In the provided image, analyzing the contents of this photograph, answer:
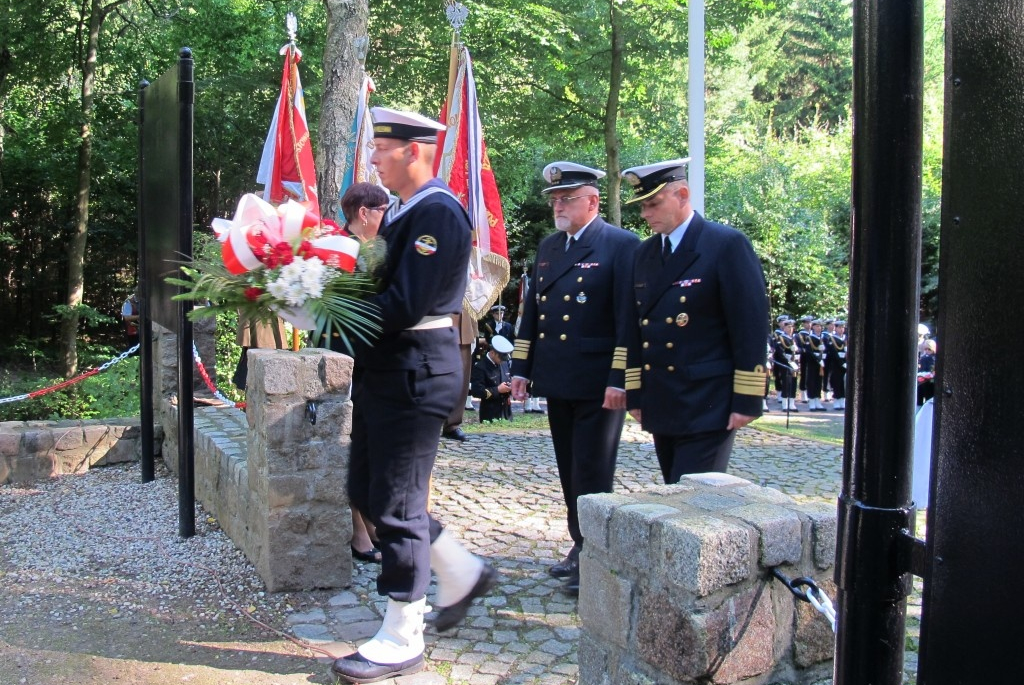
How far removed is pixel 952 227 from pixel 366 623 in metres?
3.26

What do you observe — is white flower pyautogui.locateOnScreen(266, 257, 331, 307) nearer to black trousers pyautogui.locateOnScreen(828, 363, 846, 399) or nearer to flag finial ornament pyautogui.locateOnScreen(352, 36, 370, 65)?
flag finial ornament pyautogui.locateOnScreen(352, 36, 370, 65)

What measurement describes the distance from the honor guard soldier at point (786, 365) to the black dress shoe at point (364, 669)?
38.3 feet

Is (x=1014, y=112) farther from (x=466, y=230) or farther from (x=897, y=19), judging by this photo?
(x=466, y=230)

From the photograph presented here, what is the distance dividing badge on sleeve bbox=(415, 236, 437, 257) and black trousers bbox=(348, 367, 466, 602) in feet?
1.48

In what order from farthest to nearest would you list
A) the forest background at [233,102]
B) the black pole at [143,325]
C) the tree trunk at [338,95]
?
1. the forest background at [233,102]
2. the tree trunk at [338,95]
3. the black pole at [143,325]

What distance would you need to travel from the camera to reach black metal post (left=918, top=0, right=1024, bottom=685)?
1.54 m

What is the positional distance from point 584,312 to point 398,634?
6.06ft

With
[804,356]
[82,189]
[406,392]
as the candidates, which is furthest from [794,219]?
[406,392]

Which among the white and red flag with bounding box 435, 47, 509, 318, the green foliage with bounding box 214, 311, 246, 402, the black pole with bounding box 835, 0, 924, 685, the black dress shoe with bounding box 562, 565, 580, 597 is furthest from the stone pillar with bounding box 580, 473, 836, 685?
the green foliage with bounding box 214, 311, 246, 402

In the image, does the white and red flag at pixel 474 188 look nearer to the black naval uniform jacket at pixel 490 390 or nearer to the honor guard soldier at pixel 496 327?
the black naval uniform jacket at pixel 490 390

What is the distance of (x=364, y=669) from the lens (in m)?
3.52

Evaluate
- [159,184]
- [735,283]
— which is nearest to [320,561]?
[735,283]

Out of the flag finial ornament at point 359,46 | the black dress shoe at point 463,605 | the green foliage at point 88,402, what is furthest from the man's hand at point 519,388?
the green foliage at point 88,402

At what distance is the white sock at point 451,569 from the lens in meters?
3.81
